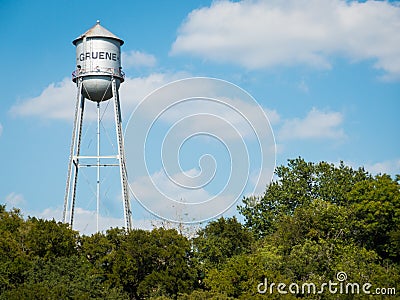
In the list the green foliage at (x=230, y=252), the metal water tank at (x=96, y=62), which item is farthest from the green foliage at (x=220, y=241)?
the metal water tank at (x=96, y=62)

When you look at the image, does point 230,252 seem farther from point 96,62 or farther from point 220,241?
point 96,62

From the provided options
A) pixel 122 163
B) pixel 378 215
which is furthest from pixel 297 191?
pixel 122 163

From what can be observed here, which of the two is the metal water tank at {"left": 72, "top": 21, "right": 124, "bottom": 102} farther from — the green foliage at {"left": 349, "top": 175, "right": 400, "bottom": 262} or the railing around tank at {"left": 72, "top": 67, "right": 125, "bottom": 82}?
the green foliage at {"left": 349, "top": 175, "right": 400, "bottom": 262}

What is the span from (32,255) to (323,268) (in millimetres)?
16334

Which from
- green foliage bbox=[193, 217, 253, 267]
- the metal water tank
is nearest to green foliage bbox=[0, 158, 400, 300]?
green foliage bbox=[193, 217, 253, 267]

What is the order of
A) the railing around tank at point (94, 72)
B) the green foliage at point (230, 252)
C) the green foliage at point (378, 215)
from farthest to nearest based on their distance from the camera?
1. the green foliage at point (378, 215)
2. the railing around tank at point (94, 72)
3. the green foliage at point (230, 252)

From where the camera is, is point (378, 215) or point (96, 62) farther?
point (378, 215)

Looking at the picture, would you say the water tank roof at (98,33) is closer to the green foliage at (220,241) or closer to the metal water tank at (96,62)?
the metal water tank at (96,62)

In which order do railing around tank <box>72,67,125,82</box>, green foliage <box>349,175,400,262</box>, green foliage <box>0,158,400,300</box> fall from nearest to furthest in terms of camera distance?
green foliage <box>0,158,400,300</box> < railing around tank <box>72,67,125,82</box> < green foliage <box>349,175,400,262</box>

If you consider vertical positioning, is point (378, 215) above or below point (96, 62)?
below

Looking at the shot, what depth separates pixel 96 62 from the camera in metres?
43.9

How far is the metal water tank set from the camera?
144 ft

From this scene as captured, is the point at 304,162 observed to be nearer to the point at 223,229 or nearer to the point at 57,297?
the point at 223,229

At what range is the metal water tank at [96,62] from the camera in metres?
43.9
